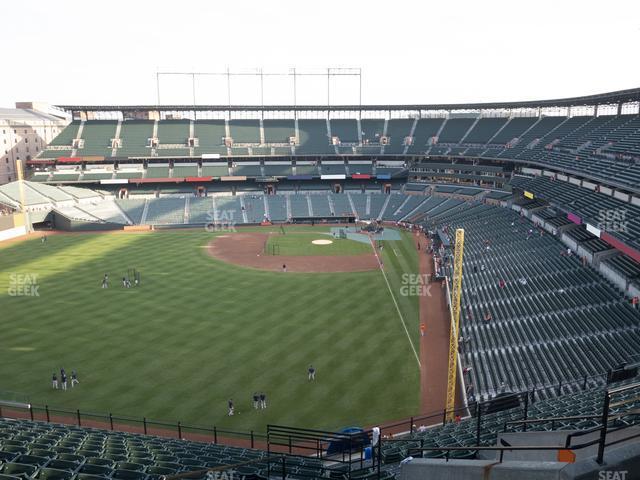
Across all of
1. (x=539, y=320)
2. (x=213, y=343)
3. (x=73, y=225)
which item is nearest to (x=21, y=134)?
(x=73, y=225)

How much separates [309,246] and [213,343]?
104 ft

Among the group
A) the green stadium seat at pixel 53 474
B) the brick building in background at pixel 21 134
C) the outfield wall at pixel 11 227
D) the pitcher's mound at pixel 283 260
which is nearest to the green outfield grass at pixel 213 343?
the pitcher's mound at pixel 283 260

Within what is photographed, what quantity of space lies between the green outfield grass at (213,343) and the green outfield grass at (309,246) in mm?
10047

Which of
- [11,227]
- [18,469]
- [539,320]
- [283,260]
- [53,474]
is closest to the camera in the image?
[53,474]

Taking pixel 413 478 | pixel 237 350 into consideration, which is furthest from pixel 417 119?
pixel 413 478

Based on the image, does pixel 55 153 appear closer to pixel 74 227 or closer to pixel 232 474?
pixel 74 227

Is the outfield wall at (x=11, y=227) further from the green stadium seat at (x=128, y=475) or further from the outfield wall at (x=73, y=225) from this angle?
the green stadium seat at (x=128, y=475)

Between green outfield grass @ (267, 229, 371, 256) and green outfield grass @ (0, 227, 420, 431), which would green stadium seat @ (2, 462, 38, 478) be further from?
green outfield grass @ (267, 229, 371, 256)

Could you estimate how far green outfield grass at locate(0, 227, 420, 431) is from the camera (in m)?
23.9

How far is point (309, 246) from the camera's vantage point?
6150cm

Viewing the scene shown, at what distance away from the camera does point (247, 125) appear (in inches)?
3787

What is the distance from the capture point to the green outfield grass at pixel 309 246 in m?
57.8

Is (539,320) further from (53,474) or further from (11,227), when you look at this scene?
(11,227)

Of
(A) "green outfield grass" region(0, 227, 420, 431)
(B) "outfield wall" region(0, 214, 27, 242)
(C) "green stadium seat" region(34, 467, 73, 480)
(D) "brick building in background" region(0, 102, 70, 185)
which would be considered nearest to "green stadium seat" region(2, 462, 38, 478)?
(C) "green stadium seat" region(34, 467, 73, 480)
